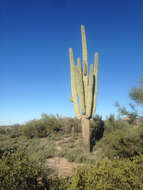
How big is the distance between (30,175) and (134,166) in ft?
7.15

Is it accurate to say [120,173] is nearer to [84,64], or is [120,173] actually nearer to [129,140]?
[129,140]

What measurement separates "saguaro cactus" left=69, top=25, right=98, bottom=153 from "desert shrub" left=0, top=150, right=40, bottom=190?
6161mm

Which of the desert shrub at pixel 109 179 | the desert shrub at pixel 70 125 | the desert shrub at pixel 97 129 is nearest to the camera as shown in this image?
the desert shrub at pixel 109 179

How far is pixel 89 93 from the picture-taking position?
387 inches

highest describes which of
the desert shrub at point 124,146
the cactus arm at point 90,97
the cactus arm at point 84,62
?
the cactus arm at point 84,62

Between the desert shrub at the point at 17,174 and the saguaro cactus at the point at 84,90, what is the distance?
6.16m

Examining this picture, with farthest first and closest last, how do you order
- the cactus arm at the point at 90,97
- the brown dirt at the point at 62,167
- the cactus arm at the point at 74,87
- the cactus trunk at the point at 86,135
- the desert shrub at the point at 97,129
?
the desert shrub at the point at 97,129
the cactus arm at the point at 74,87
the cactus arm at the point at 90,97
the cactus trunk at the point at 86,135
the brown dirt at the point at 62,167

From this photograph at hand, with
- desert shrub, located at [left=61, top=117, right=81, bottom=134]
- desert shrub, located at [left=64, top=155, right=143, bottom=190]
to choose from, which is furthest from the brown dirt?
desert shrub, located at [left=61, top=117, right=81, bottom=134]

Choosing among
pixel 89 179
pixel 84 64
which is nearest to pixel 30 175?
pixel 89 179

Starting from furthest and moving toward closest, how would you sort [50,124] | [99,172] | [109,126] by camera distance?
[50,124] → [109,126] → [99,172]

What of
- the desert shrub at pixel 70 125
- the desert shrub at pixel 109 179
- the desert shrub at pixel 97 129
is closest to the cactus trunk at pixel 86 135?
the desert shrub at pixel 97 129

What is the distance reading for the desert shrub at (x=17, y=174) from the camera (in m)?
2.92

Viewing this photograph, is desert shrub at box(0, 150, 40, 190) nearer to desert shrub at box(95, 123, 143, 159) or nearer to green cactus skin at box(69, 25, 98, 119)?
desert shrub at box(95, 123, 143, 159)

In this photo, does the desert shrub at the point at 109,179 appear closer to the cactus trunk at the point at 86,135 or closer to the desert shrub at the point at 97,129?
the cactus trunk at the point at 86,135
